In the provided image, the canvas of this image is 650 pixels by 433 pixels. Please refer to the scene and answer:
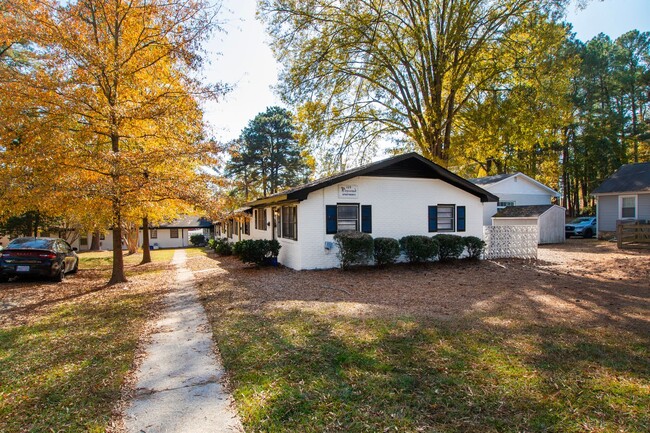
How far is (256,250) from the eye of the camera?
543 inches

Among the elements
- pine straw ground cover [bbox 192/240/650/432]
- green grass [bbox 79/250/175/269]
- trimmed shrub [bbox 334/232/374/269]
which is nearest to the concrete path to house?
pine straw ground cover [bbox 192/240/650/432]

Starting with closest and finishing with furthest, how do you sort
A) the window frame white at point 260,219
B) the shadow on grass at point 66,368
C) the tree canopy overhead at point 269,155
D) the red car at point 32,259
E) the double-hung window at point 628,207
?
the shadow on grass at point 66,368, the red car at point 32,259, the window frame white at point 260,219, the double-hung window at point 628,207, the tree canopy overhead at point 269,155

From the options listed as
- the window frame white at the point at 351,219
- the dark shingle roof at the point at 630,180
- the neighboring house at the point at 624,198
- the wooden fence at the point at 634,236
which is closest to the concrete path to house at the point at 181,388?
the window frame white at the point at 351,219

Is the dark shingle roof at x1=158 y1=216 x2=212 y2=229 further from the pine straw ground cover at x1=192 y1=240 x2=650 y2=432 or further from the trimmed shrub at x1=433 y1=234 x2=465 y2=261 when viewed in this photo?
the pine straw ground cover at x1=192 y1=240 x2=650 y2=432

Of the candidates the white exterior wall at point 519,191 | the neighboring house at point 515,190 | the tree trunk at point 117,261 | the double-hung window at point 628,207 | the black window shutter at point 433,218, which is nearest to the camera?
the tree trunk at point 117,261

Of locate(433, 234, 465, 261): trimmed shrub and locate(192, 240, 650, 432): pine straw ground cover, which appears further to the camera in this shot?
locate(433, 234, 465, 261): trimmed shrub

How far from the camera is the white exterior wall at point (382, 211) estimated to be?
12.9 meters

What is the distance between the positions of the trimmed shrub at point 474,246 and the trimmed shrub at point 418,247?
5.67ft

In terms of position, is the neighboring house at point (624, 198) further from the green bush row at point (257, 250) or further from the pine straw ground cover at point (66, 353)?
the pine straw ground cover at point (66, 353)

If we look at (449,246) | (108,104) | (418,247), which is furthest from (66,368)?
(449,246)

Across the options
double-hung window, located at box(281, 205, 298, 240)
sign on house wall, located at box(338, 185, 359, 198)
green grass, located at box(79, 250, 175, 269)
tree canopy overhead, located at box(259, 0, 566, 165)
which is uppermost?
tree canopy overhead, located at box(259, 0, 566, 165)

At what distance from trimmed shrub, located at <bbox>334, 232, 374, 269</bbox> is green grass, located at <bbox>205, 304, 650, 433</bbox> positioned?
611 centimetres

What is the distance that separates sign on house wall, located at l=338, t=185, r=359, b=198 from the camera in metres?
13.3

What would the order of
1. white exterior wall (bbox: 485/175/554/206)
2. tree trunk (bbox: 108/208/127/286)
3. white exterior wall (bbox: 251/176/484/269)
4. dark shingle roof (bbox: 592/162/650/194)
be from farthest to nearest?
1. white exterior wall (bbox: 485/175/554/206)
2. dark shingle roof (bbox: 592/162/650/194)
3. white exterior wall (bbox: 251/176/484/269)
4. tree trunk (bbox: 108/208/127/286)
